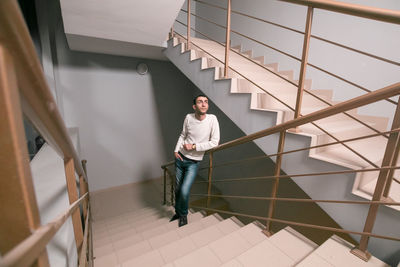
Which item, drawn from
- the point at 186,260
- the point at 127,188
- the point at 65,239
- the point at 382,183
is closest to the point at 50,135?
the point at 65,239

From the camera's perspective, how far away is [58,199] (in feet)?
3.95

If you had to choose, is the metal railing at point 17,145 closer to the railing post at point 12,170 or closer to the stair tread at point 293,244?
the railing post at point 12,170

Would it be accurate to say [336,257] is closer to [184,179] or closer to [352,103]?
[352,103]

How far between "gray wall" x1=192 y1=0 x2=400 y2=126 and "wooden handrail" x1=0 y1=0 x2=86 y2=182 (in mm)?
2761

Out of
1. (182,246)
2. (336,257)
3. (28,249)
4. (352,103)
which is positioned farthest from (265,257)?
(28,249)

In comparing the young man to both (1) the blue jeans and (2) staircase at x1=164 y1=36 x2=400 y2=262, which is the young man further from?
(2) staircase at x1=164 y1=36 x2=400 y2=262

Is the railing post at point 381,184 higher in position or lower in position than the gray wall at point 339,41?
lower

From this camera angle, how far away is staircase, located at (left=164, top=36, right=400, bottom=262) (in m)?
1.12

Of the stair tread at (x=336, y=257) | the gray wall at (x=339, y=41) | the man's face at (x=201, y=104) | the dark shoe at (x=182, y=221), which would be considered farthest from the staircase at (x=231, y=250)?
the gray wall at (x=339, y=41)

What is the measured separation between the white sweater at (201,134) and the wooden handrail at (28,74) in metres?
1.48

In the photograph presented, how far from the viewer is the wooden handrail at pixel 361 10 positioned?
87cm

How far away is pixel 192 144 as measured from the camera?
2.01 metres

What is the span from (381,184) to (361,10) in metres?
0.90

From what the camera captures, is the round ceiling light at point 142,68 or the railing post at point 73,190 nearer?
the railing post at point 73,190
